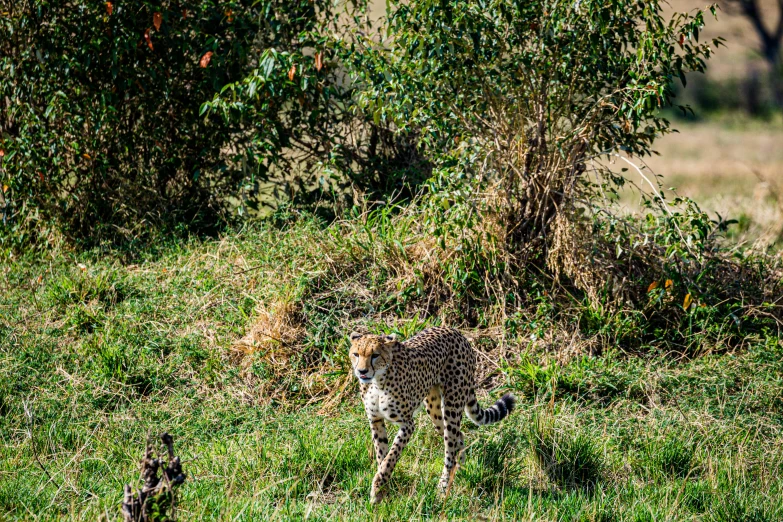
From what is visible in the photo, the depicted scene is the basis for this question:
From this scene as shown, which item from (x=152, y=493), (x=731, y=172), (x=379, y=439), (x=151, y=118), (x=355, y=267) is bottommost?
(x=731, y=172)

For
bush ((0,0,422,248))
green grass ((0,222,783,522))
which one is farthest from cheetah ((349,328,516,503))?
bush ((0,0,422,248))

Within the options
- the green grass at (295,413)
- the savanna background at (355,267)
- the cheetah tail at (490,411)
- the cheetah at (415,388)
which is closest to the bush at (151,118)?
the savanna background at (355,267)

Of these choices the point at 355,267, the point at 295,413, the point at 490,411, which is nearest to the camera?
the point at 490,411

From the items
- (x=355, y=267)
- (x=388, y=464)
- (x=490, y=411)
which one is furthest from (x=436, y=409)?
(x=355, y=267)

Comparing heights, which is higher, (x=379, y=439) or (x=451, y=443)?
(x=379, y=439)

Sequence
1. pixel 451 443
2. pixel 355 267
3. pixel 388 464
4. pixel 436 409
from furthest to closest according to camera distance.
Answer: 1. pixel 355 267
2. pixel 436 409
3. pixel 451 443
4. pixel 388 464

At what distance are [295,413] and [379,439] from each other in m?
0.98

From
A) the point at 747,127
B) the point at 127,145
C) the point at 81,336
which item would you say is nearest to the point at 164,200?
the point at 127,145

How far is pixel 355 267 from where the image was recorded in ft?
19.0

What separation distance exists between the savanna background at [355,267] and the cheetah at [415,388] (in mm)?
164

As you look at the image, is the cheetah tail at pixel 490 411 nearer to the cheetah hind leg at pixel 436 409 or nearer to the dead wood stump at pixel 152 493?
the cheetah hind leg at pixel 436 409

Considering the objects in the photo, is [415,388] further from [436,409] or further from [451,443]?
[436,409]

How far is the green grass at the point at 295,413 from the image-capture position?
13.0ft

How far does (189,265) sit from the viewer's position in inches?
244
